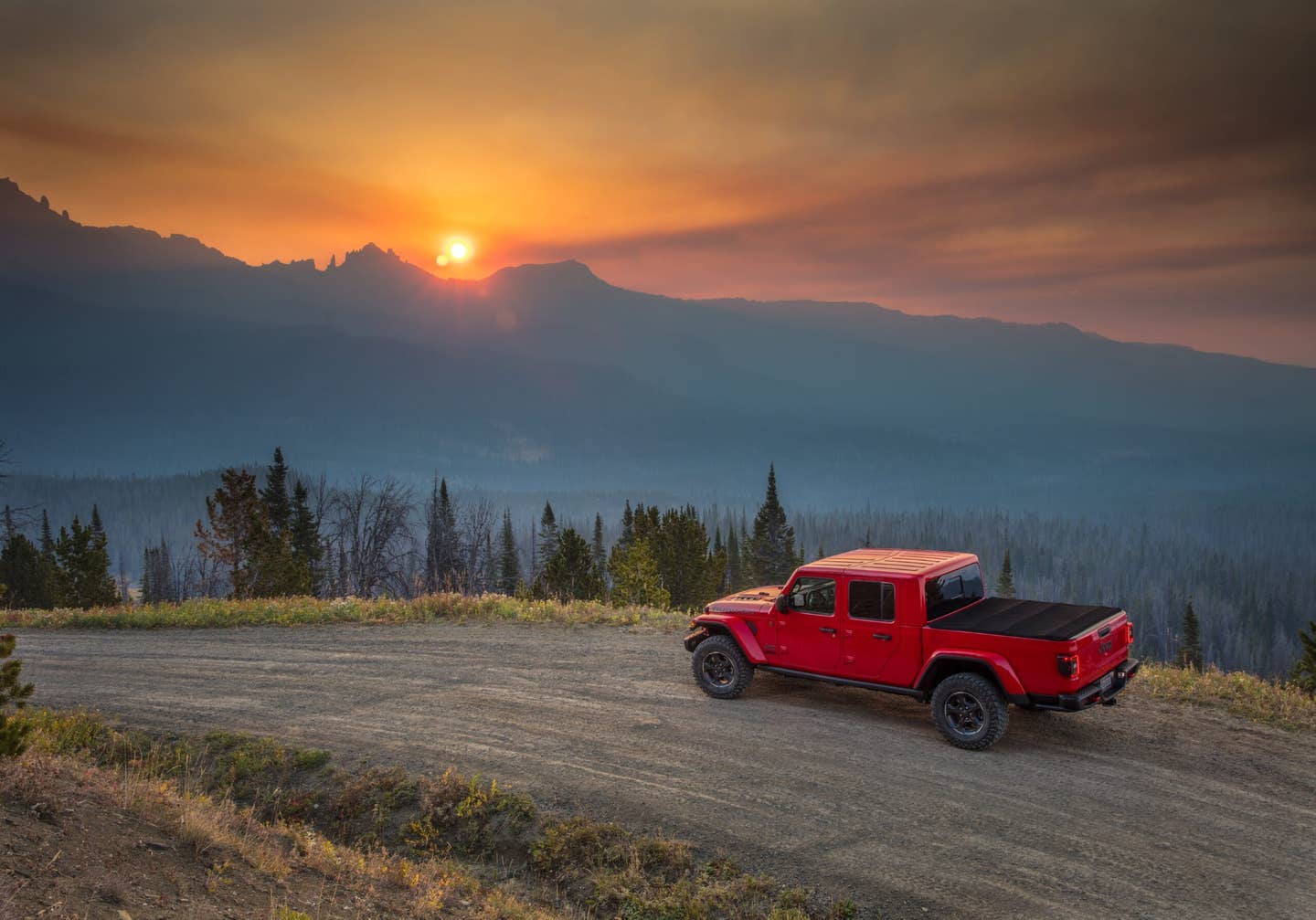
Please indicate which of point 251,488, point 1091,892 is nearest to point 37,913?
point 1091,892

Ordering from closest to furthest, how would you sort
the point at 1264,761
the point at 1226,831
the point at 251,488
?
the point at 1226,831 < the point at 1264,761 < the point at 251,488

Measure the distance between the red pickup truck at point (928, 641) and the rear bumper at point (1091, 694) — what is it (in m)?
0.02

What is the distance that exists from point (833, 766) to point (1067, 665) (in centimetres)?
320

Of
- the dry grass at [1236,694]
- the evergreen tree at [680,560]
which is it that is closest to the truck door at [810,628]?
the dry grass at [1236,694]

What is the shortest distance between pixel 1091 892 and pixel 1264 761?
4701mm

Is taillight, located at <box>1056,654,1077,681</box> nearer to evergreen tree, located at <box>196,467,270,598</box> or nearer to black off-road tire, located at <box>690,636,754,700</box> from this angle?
black off-road tire, located at <box>690,636,754,700</box>

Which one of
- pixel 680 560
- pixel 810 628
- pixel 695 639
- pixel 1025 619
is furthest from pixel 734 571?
pixel 1025 619

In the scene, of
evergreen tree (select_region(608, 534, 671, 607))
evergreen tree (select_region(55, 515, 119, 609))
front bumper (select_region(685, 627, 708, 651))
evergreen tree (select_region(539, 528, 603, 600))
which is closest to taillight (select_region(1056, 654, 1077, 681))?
front bumper (select_region(685, 627, 708, 651))

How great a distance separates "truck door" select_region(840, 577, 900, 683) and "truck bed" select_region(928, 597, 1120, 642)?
62 cm

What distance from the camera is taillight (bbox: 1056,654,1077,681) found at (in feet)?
30.7

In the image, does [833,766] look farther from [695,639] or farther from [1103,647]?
[1103,647]

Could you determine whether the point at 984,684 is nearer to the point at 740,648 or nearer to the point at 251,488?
the point at 740,648

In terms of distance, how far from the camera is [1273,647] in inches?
7795

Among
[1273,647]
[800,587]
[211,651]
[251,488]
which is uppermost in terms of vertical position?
[251,488]
